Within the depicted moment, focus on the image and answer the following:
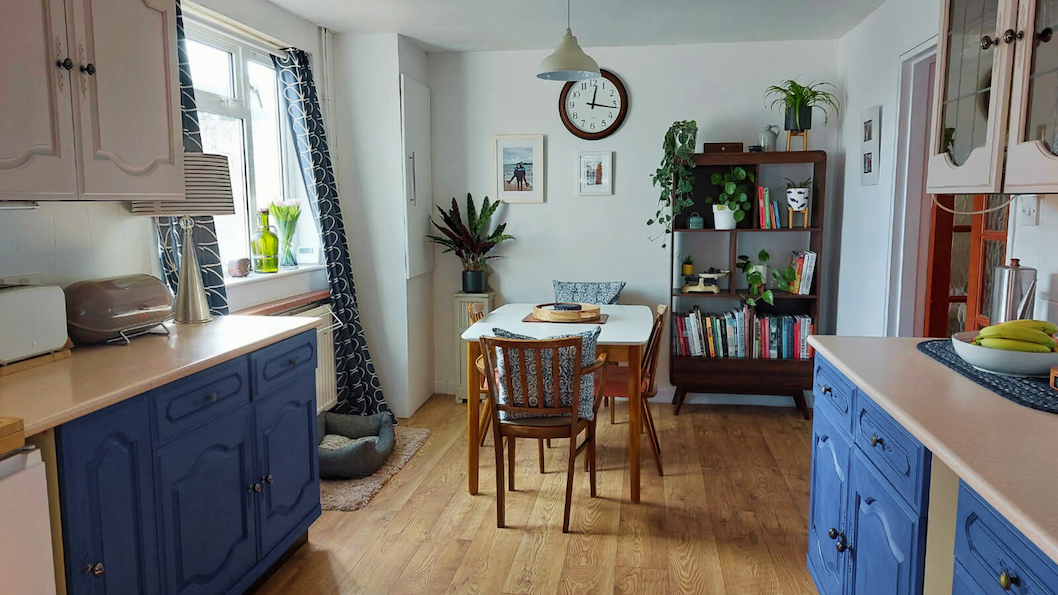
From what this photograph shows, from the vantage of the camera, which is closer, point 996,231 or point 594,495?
point 996,231

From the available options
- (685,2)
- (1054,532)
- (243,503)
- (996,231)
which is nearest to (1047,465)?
(1054,532)

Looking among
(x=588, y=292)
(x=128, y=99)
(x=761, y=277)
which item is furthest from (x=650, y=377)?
(x=128, y=99)

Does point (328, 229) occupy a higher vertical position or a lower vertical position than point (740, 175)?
lower

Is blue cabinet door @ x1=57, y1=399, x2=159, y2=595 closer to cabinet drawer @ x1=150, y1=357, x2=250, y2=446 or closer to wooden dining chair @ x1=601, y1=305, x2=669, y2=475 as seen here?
cabinet drawer @ x1=150, y1=357, x2=250, y2=446

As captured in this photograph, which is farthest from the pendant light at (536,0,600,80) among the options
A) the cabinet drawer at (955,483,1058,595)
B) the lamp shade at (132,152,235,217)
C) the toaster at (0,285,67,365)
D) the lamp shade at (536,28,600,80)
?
the cabinet drawer at (955,483,1058,595)

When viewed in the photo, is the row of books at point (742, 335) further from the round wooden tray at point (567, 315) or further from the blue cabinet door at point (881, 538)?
the blue cabinet door at point (881, 538)

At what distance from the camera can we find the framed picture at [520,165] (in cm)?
475

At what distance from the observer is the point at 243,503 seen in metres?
2.33

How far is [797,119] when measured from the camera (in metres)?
4.23

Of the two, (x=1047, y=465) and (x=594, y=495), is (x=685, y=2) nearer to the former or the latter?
(x=594, y=495)

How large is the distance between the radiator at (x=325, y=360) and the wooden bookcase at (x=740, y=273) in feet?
6.76

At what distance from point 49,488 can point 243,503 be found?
31.9 inches

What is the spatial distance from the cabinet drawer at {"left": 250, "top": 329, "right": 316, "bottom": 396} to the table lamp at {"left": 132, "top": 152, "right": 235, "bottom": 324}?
368 mm

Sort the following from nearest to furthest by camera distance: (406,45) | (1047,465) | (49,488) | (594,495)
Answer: (1047,465) < (49,488) < (594,495) < (406,45)
